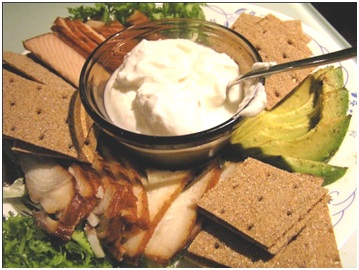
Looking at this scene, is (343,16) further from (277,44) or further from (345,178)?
(345,178)

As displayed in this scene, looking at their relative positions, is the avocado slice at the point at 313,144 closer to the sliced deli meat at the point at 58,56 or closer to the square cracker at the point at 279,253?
the square cracker at the point at 279,253

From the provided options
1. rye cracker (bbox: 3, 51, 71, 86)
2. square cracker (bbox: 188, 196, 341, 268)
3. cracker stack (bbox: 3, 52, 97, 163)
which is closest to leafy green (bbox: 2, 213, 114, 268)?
cracker stack (bbox: 3, 52, 97, 163)

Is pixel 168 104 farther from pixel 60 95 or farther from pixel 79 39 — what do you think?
pixel 79 39

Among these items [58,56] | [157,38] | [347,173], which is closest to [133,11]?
[157,38]

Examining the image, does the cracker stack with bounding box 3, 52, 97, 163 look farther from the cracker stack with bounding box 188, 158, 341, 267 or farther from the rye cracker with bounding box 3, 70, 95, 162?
the cracker stack with bounding box 188, 158, 341, 267

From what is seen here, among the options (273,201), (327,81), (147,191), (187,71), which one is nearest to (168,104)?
(187,71)

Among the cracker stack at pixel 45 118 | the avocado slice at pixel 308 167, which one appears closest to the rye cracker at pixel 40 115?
the cracker stack at pixel 45 118
